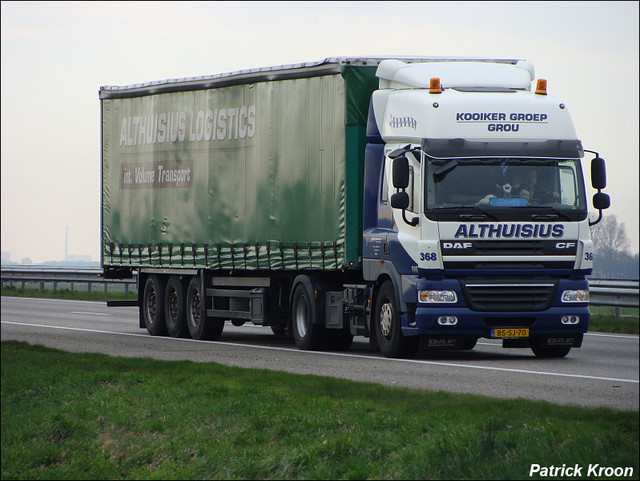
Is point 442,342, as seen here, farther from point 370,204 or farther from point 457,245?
point 370,204

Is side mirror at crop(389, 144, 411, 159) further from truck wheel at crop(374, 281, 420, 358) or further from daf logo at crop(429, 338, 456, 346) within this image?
daf logo at crop(429, 338, 456, 346)

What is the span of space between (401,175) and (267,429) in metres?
5.52

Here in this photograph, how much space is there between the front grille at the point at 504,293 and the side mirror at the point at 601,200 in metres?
1.20

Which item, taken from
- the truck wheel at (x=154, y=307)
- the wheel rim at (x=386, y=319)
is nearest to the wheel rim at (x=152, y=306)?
the truck wheel at (x=154, y=307)

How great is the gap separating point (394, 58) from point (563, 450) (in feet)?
32.8

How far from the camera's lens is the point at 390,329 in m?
16.0

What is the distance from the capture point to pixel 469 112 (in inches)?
608

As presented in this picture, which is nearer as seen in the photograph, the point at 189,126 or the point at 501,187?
the point at 501,187

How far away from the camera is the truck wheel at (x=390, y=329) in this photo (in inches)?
620

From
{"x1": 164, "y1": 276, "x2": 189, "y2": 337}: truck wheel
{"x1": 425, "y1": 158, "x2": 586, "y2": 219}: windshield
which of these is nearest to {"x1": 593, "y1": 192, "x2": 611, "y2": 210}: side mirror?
{"x1": 425, "y1": 158, "x2": 586, "y2": 219}: windshield

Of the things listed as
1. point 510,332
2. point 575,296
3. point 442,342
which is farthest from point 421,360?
point 575,296

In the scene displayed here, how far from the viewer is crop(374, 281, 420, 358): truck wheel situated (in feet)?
51.7

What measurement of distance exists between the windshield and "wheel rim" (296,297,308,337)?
163 inches

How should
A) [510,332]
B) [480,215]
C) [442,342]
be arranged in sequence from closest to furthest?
1. [480,215]
2. [510,332]
3. [442,342]
